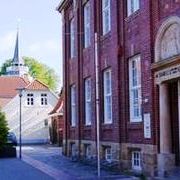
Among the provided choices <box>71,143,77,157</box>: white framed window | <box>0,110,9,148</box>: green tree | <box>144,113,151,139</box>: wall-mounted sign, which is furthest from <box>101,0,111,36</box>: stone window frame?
<box>0,110,9,148</box>: green tree

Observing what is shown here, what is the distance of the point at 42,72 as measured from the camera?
315 ft

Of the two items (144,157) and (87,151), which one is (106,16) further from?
(144,157)

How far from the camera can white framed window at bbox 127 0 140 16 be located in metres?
19.1

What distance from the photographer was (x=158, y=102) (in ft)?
54.9

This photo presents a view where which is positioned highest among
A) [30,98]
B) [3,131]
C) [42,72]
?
[42,72]

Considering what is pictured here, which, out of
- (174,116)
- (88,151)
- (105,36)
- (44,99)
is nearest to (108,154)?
(88,151)

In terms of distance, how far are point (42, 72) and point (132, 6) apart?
253ft

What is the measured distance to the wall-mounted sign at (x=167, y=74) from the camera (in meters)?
15.4

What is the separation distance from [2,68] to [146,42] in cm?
8598

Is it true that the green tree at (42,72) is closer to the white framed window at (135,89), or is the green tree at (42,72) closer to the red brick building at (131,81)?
the red brick building at (131,81)

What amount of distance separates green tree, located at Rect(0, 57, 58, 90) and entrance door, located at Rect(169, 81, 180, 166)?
257ft

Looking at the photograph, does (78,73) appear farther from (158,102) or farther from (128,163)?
(158,102)

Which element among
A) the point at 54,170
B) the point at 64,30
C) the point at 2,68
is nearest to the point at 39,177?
the point at 54,170

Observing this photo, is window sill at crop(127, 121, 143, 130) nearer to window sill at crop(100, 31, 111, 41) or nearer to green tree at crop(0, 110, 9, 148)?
window sill at crop(100, 31, 111, 41)
